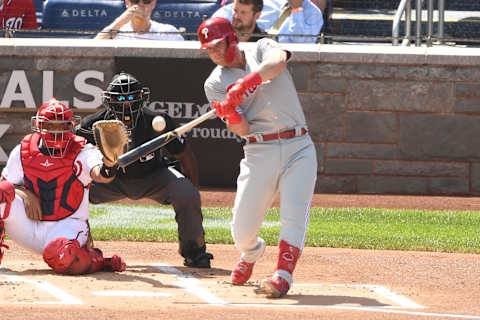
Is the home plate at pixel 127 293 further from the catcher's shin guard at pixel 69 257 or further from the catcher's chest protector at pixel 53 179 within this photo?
the catcher's chest protector at pixel 53 179

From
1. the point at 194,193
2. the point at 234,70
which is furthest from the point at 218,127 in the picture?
the point at 234,70

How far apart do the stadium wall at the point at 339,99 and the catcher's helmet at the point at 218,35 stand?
18.8ft

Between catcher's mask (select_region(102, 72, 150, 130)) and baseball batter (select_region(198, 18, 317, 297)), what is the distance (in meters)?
1.08

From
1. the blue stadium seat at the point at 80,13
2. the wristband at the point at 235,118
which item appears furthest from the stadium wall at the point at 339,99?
the wristband at the point at 235,118

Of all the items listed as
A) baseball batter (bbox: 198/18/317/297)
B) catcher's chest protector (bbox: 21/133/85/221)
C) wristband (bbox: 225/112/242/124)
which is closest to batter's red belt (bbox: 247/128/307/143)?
baseball batter (bbox: 198/18/317/297)

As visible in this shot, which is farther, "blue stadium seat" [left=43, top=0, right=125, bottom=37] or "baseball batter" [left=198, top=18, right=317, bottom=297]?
"blue stadium seat" [left=43, top=0, right=125, bottom=37]

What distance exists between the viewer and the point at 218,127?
12.1 metres

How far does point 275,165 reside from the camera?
6.19m

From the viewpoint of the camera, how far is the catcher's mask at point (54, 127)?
6.68 metres

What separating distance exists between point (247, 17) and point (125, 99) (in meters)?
4.62

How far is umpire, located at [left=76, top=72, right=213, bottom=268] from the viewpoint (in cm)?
725

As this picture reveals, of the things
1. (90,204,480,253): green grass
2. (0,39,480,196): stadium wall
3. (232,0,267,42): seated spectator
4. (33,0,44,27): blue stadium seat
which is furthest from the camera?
(33,0,44,27): blue stadium seat

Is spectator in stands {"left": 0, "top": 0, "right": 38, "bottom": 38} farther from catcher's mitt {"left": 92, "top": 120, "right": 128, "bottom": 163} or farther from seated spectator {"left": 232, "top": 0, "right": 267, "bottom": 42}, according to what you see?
catcher's mitt {"left": 92, "top": 120, "right": 128, "bottom": 163}

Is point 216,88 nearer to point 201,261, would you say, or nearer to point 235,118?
point 235,118
